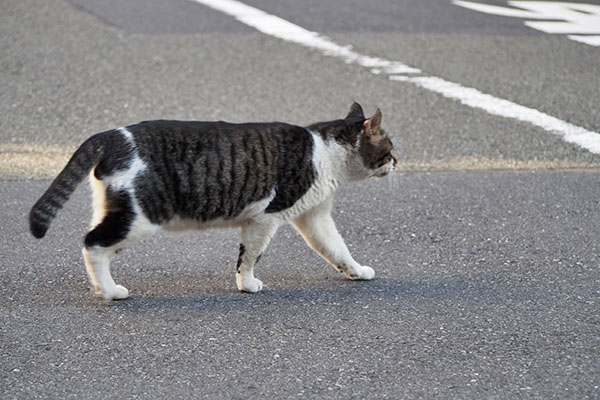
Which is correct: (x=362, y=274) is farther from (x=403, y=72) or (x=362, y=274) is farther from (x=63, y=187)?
(x=403, y=72)

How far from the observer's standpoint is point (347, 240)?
539cm

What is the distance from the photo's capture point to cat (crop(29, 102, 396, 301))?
4.23 m

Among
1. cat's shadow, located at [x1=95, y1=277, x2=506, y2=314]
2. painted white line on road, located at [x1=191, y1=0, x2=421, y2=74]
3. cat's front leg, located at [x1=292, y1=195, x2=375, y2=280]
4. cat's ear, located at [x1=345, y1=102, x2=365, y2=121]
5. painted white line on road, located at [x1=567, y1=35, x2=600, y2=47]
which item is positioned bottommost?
cat's shadow, located at [x1=95, y1=277, x2=506, y2=314]

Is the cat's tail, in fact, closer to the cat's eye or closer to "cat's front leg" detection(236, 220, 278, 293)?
"cat's front leg" detection(236, 220, 278, 293)

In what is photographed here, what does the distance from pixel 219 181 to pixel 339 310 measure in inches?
34.4

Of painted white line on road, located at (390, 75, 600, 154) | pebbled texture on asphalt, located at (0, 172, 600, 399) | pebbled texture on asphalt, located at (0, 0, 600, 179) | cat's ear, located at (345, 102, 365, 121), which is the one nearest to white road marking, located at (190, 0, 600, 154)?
painted white line on road, located at (390, 75, 600, 154)

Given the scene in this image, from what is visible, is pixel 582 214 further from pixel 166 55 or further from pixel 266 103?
pixel 166 55

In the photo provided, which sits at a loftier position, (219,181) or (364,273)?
(219,181)

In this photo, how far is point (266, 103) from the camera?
7996mm

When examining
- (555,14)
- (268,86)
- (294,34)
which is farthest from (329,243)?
(555,14)

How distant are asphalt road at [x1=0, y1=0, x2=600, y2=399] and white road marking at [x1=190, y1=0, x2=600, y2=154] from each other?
0.47 ft

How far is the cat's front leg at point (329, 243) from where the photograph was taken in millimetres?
4730

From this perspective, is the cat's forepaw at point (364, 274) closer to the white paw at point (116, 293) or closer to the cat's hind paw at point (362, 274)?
the cat's hind paw at point (362, 274)

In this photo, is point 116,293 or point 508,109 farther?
point 508,109
